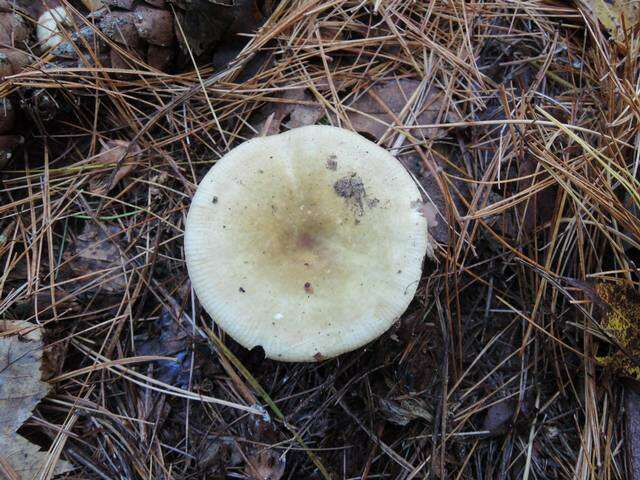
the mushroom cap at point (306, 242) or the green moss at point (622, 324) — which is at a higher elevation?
the mushroom cap at point (306, 242)

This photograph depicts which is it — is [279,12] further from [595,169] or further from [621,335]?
[621,335]

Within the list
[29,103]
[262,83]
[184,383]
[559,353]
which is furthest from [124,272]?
[559,353]

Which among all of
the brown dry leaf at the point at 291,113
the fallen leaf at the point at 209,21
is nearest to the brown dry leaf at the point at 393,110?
the brown dry leaf at the point at 291,113

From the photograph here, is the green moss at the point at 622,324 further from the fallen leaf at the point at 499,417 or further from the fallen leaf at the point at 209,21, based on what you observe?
the fallen leaf at the point at 209,21

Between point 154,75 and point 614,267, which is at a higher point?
point 154,75

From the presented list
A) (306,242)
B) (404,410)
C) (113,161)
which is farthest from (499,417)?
(113,161)
